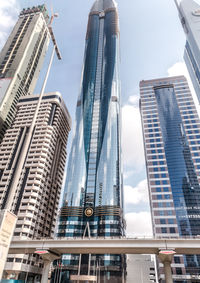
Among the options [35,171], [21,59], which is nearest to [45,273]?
[35,171]

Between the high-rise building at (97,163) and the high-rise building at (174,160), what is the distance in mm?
18731

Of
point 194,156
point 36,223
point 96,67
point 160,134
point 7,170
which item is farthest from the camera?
point 96,67

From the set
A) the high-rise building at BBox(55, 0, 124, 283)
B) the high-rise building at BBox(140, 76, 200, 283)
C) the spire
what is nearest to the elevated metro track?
the high-rise building at BBox(55, 0, 124, 283)

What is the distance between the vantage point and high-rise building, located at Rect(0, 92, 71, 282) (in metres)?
75.2

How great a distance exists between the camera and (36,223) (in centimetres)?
8112

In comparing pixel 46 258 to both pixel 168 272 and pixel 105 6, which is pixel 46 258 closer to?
pixel 168 272

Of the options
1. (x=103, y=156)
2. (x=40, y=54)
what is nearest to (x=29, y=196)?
(x=103, y=156)

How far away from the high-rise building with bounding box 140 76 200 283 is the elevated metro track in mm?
55369

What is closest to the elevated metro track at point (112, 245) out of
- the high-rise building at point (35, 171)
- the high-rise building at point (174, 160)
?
the high-rise building at point (35, 171)

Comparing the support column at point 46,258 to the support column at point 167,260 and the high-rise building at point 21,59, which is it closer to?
the support column at point 167,260

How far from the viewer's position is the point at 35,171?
9069 cm

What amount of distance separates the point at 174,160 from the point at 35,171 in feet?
246

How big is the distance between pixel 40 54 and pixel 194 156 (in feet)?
448

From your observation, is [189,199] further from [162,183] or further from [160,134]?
[160,134]
